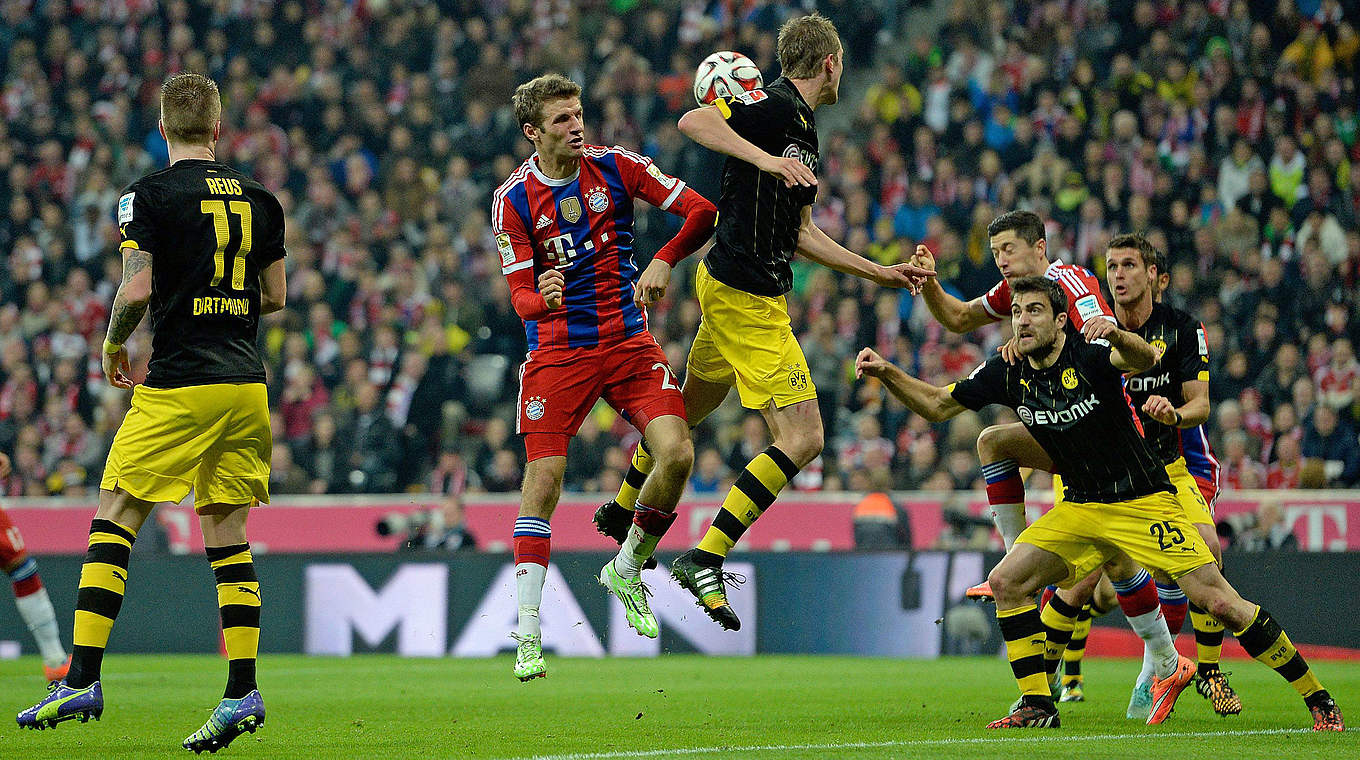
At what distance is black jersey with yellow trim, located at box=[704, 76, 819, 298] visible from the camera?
25.0ft

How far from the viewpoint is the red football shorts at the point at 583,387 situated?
7.61m

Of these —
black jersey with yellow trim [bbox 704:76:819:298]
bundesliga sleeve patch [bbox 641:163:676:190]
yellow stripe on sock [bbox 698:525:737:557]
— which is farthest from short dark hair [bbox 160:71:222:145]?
yellow stripe on sock [bbox 698:525:737:557]

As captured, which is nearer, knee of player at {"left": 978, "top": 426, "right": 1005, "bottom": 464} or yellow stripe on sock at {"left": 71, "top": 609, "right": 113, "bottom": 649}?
yellow stripe on sock at {"left": 71, "top": 609, "right": 113, "bottom": 649}

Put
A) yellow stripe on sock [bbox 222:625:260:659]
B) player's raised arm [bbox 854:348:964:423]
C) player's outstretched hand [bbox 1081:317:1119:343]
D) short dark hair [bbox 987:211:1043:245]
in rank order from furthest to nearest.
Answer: short dark hair [bbox 987:211:1043:245] → player's raised arm [bbox 854:348:964:423] → player's outstretched hand [bbox 1081:317:1119:343] → yellow stripe on sock [bbox 222:625:260:659]

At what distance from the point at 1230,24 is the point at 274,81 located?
1202 cm

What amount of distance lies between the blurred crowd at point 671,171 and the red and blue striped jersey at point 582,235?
302 inches

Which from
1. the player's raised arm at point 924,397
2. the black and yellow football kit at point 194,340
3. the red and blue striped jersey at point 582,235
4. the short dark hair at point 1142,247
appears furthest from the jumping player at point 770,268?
the black and yellow football kit at point 194,340

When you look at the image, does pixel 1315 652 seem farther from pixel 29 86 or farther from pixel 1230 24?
pixel 29 86

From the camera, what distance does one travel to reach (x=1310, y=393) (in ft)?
47.8

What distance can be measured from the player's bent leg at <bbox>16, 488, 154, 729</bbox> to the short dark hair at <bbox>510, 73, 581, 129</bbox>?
94.6 inches

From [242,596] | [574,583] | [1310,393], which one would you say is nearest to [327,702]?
[242,596]

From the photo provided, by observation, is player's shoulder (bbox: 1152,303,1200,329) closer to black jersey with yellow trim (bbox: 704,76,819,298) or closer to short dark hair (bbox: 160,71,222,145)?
black jersey with yellow trim (bbox: 704,76,819,298)

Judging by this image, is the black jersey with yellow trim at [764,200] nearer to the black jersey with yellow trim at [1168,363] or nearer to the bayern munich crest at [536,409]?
the bayern munich crest at [536,409]

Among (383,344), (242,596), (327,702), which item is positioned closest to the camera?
(242,596)
